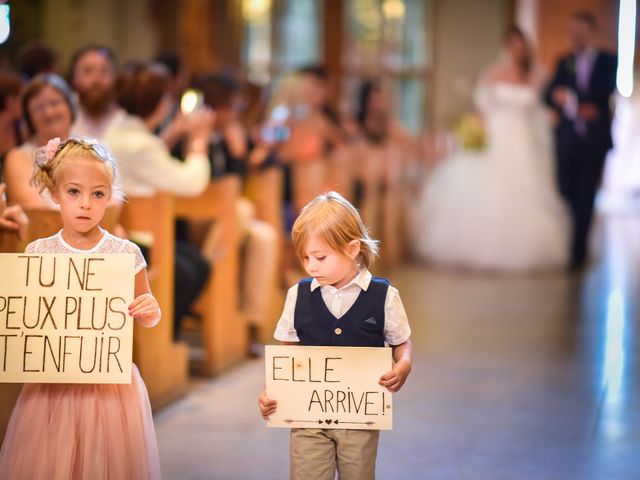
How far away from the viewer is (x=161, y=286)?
452 centimetres

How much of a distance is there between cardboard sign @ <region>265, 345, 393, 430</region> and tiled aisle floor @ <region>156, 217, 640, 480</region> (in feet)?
2.79

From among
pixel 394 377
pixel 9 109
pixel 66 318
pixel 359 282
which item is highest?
pixel 9 109

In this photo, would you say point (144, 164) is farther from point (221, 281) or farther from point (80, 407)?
point (80, 407)

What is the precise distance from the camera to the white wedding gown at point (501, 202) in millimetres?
9141

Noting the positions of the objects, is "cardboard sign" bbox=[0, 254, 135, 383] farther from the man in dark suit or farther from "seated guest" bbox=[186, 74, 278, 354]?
the man in dark suit

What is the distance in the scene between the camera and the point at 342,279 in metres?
2.74

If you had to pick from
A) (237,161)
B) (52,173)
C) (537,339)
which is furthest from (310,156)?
(52,173)

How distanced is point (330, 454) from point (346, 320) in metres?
0.36

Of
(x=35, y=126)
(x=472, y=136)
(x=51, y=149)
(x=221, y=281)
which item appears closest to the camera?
(x=51, y=149)

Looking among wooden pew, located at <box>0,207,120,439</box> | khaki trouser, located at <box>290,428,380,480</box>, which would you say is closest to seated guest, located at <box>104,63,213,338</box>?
wooden pew, located at <box>0,207,120,439</box>

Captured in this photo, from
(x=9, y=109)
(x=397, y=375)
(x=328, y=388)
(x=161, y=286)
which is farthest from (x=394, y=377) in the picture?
(x=9, y=109)

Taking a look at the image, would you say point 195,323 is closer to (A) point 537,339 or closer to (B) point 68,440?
(A) point 537,339

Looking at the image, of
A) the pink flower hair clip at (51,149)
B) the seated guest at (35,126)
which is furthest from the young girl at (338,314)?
the seated guest at (35,126)

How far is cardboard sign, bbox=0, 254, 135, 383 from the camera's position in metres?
2.74
